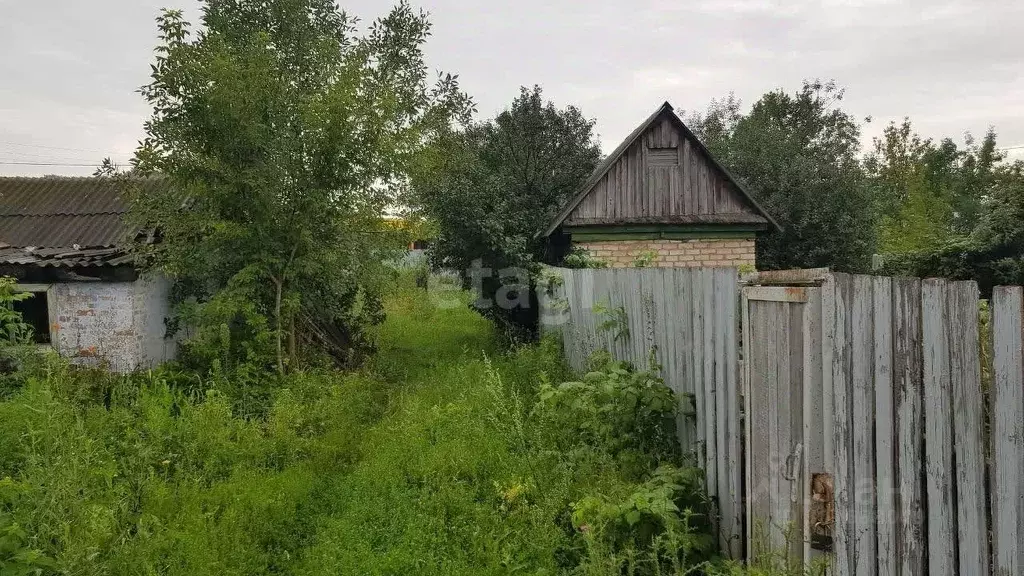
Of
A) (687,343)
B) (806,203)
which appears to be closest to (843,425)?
(687,343)

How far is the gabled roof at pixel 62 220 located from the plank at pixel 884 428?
896 cm

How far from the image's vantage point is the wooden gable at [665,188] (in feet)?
39.6

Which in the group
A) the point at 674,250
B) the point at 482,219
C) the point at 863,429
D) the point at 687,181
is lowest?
the point at 863,429

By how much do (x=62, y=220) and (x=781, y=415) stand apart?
36.6 feet

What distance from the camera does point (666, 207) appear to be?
12.2 metres

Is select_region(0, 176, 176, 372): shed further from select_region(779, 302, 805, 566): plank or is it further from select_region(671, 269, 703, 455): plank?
select_region(779, 302, 805, 566): plank

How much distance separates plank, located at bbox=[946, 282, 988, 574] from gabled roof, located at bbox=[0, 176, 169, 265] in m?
9.20

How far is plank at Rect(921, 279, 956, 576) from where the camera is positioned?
2.05m

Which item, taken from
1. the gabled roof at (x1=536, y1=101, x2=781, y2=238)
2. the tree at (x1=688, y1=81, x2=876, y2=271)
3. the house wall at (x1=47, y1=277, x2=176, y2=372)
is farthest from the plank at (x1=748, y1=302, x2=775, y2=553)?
the tree at (x1=688, y1=81, x2=876, y2=271)

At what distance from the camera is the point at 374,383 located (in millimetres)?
8758

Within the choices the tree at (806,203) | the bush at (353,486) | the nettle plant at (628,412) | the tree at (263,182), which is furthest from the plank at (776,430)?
the tree at (806,203)

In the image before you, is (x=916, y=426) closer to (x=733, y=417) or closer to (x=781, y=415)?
(x=781, y=415)

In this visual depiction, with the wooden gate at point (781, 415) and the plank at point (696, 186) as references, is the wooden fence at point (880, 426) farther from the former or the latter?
the plank at point (696, 186)

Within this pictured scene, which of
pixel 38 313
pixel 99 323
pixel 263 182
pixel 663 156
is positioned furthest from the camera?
pixel 663 156
